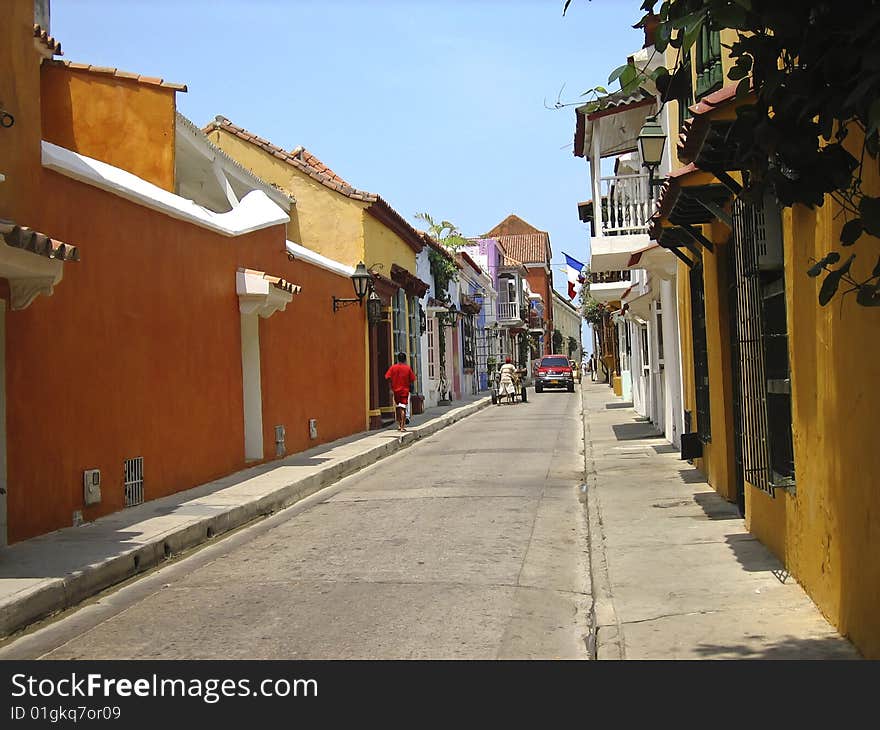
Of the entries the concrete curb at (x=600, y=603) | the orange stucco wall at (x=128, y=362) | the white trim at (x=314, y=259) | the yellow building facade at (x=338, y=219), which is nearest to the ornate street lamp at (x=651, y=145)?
the concrete curb at (x=600, y=603)

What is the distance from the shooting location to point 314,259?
19266 millimetres

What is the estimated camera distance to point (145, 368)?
11461 millimetres

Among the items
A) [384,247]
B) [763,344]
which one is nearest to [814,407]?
[763,344]

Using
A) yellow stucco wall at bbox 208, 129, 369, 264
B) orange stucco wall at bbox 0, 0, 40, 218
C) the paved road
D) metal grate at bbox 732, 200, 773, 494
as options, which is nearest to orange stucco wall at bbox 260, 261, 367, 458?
yellow stucco wall at bbox 208, 129, 369, 264

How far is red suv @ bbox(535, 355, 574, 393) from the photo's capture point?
49.7 metres

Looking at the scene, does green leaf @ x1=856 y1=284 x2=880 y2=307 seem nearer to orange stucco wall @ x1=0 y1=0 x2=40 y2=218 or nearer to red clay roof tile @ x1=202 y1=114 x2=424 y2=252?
orange stucco wall @ x1=0 y1=0 x2=40 y2=218

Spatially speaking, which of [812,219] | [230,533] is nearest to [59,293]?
[230,533]

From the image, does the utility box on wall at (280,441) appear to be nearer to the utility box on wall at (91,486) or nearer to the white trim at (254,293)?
the white trim at (254,293)

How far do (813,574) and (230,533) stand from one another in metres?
6.12

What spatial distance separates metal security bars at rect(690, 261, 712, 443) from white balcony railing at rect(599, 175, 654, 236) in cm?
503

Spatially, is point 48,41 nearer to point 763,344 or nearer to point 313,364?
point 313,364

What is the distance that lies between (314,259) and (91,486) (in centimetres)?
986

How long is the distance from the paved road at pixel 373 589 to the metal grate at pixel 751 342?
1.58 m
